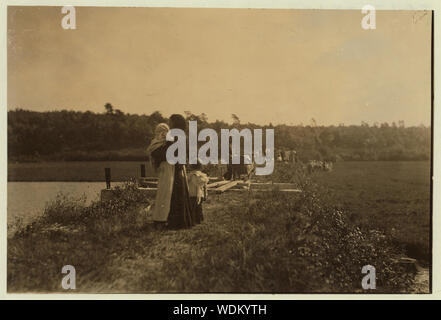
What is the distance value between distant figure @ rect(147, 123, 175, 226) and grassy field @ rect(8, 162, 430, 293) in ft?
0.66

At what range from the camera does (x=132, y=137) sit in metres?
5.27

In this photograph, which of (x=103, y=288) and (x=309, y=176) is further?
(x=309, y=176)

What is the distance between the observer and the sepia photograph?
5164mm

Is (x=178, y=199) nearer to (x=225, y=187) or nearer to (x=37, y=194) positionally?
(x=225, y=187)

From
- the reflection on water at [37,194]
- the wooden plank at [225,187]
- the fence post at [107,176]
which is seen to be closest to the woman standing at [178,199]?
the wooden plank at [225,187]

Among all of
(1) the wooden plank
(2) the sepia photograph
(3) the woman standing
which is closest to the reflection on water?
(2) the sepia photograph

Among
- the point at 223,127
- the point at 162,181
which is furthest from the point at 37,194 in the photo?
the point at 223,127

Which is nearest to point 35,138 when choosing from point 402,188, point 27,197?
point 27,197

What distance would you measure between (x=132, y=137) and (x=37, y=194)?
159cm

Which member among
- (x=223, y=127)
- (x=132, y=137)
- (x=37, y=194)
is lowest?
(x=37, y=194)

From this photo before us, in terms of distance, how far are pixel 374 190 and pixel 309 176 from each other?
3.17 ft

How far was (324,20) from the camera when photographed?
5.28m
